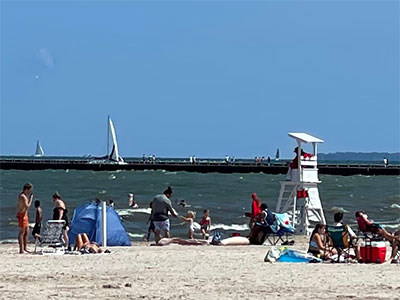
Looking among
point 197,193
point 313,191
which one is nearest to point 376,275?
point 313,191

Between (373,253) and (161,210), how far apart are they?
181 inches

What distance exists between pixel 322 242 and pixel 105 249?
3.89 meters

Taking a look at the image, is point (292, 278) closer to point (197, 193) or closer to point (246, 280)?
point (246, 280)

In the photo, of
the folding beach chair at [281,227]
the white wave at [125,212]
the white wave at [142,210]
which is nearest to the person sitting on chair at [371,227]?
the folding beach chair at [281,227]

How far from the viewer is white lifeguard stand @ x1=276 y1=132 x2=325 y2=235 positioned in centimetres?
1927

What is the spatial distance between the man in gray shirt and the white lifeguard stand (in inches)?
155

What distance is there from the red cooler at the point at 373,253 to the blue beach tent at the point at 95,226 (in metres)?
5.36

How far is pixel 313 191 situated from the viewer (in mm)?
19656

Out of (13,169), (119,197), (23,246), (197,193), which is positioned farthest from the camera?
(13,169)

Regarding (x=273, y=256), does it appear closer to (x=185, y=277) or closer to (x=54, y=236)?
(x=185, y=277)

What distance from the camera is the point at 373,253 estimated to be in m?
13.4

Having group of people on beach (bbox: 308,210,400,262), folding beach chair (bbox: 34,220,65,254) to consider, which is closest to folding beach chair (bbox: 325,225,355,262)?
group of people on beach (bbox: 308,210,400,262)

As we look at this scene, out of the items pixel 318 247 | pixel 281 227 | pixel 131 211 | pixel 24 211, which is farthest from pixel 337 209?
pixel 24 211

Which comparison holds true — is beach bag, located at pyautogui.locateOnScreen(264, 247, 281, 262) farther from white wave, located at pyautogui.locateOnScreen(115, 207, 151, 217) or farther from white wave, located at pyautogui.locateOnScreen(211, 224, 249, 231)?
white wave, located at pyautogui.locateOnScreen(115, 207, 151, 217)
